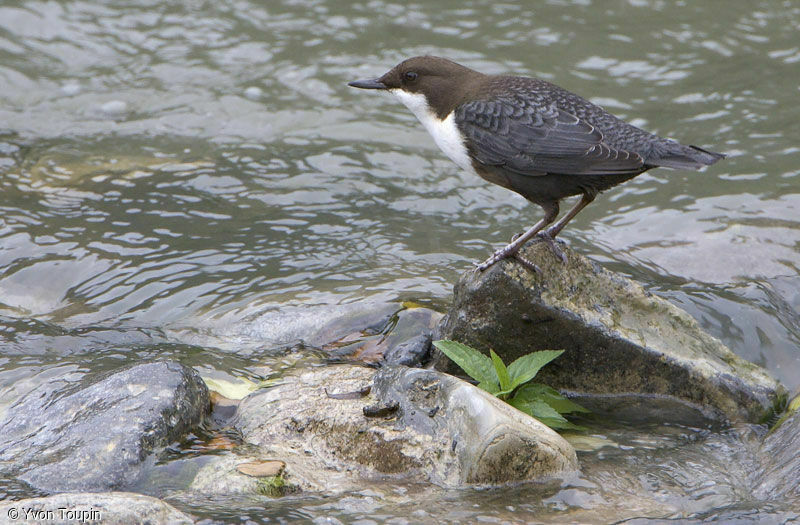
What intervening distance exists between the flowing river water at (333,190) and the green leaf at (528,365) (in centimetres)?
40

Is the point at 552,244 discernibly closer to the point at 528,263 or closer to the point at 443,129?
the point at 528,263

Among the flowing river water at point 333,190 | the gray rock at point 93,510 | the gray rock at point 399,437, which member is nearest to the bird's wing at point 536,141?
the flowing river water at point 333,190

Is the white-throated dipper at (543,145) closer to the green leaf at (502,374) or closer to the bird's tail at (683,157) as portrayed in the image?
the bird's tail at (683,157)

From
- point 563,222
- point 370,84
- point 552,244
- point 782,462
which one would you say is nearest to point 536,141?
point 563,222

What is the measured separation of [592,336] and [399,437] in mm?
1106

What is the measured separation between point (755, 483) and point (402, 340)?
5.74 feet

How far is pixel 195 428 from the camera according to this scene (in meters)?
3.68

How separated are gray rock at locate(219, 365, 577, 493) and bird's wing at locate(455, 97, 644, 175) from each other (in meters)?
1.23

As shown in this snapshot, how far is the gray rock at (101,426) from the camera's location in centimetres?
331

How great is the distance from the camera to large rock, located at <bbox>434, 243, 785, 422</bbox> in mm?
4125

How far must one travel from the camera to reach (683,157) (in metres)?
4.26

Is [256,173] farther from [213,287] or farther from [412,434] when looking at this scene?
[412,434]

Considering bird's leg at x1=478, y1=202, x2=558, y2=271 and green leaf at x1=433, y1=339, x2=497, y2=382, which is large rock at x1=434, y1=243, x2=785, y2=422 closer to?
bird's leg at x1=478, y1=202, x2=558, y2=271

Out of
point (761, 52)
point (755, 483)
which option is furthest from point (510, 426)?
point (761, 52)
